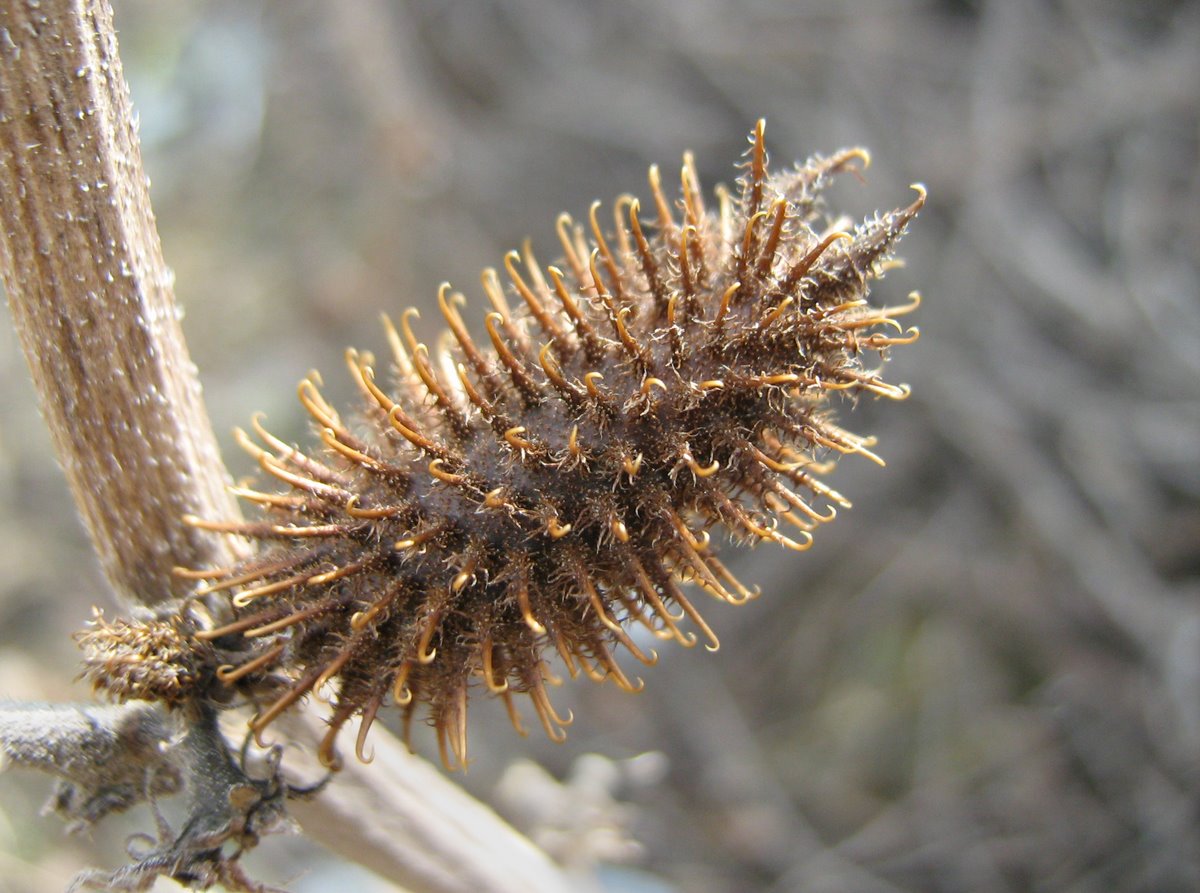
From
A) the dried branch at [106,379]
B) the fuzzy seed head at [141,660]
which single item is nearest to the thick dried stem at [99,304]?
the dried branch at [106,379]

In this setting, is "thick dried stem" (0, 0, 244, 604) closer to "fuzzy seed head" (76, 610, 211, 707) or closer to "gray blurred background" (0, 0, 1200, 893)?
"fuzzy seed head" (76, 610, 211, 707)

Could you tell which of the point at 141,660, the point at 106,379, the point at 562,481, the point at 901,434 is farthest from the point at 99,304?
the point at 901,434

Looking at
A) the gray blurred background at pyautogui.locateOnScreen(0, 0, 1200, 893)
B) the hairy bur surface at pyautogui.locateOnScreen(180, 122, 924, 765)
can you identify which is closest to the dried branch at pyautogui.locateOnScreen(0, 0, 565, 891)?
the hairy bur surface at pyautogui.locateOnScreen(180, 122, 924, 765)

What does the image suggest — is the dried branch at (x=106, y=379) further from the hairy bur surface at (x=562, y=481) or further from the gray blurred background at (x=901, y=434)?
the gray blurred background at (x=901, y=434)

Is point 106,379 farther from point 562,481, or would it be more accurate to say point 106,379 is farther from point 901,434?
point 901,434

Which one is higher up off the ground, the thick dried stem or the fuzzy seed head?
the thick dried stem

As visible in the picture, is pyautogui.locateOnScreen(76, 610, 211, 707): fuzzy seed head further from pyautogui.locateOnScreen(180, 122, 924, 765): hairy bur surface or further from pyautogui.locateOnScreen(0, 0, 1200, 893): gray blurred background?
pyautogui.locateOnScreen(0, 0, 1200, 893): gray blurred background

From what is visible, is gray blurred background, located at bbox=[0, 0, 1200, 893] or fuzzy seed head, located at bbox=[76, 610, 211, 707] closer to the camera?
fuzzy seed head, located at bbox=[76, 610, 211, 707]
